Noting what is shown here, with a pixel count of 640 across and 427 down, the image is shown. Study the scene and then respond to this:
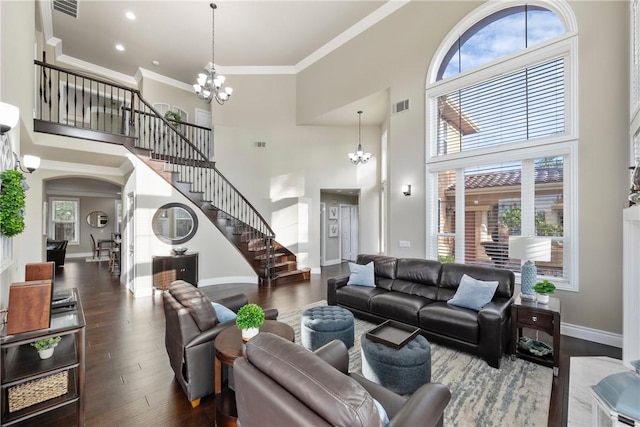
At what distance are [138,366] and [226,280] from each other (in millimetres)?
3930

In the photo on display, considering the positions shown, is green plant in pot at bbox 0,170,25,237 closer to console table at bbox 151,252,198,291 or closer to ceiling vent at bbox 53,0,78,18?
console table at bbox 151,252,198,291

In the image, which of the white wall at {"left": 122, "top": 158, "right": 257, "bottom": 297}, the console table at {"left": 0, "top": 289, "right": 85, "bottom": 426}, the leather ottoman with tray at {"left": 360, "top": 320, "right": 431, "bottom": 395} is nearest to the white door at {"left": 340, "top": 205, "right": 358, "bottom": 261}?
the white wall at {"left": 122, "top": 158, "right": 257, "bottom": 297}

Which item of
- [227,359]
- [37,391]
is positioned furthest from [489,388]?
[37,391]

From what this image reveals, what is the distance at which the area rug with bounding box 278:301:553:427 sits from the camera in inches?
84.5

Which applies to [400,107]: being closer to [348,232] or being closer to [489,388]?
[489,388]

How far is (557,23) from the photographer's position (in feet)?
12.6

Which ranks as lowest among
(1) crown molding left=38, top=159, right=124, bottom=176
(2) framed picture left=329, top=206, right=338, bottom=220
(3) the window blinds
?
(2) framed picture left=329, top=206, right=338, bottom=220

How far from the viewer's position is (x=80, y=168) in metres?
6.66

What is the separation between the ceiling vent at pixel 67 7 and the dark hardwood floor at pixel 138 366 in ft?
19.3

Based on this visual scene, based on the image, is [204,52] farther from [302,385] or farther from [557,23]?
[302,385]

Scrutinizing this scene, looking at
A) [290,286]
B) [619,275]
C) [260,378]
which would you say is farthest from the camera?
[290,286]

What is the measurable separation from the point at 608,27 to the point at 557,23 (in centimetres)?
64

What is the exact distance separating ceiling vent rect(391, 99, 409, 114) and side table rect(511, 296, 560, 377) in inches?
154

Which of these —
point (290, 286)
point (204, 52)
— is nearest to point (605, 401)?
point (290, 286)
